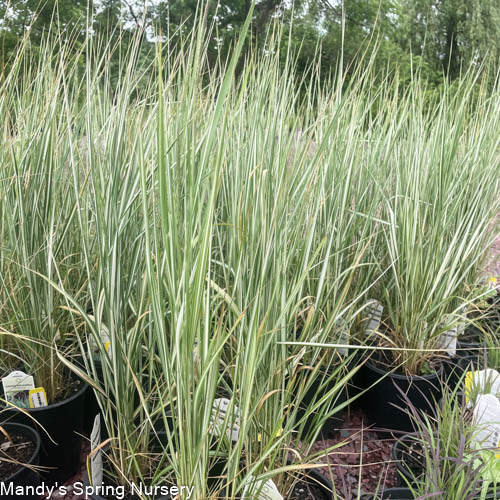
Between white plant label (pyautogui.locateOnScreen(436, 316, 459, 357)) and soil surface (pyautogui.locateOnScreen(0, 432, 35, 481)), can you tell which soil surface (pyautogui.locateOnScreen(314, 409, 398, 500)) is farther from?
soil surface (pyautogui.locateOnScreen(0, 432, 35, 481))

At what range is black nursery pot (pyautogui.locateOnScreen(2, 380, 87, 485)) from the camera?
1.12 m

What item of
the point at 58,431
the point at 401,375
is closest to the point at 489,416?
the point at 401,375

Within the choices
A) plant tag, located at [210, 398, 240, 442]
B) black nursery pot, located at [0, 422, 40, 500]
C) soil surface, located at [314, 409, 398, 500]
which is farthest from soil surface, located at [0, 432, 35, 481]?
soil surface, located at [314, 409, 398, 500]

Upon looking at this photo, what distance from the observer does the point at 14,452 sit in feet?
3.47

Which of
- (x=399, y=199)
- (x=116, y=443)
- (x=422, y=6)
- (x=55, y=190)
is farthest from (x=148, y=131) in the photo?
(x=422, y=6)

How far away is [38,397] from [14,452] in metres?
0.13

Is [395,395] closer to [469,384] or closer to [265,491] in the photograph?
[469,384]

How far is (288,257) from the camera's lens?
926 mm

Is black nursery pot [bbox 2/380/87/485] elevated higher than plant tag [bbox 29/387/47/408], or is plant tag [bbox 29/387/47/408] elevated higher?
plant tag [bbox 29/387/47/408]

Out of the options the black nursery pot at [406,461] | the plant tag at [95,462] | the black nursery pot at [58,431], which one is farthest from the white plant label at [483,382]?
the black nursery pot at [58,431]

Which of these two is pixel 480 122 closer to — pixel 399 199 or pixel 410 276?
pixel 399 199

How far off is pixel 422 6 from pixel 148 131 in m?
12.9

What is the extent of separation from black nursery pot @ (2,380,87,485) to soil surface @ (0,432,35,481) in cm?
4

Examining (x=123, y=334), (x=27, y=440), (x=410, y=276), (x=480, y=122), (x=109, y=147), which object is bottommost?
(x=27, y=440)
